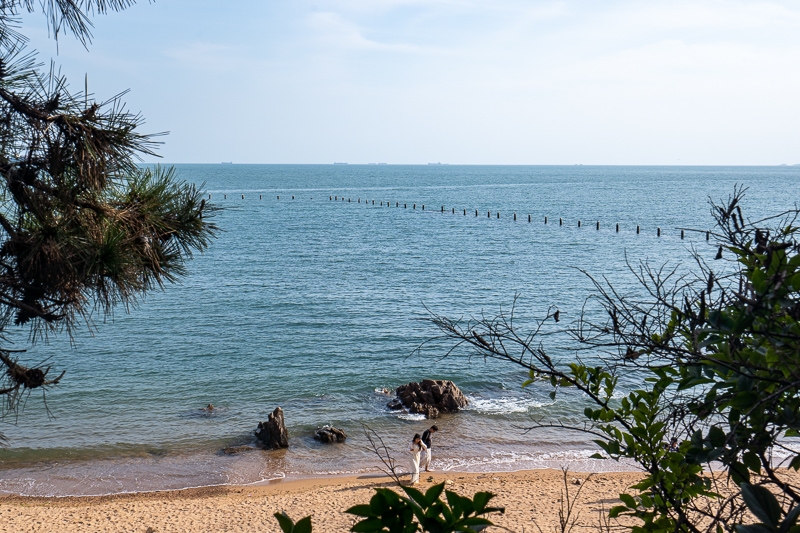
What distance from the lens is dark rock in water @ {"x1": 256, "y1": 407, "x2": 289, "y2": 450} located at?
1681 cm

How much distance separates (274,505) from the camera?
1346 centimetres

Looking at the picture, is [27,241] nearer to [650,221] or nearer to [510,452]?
[510,452]

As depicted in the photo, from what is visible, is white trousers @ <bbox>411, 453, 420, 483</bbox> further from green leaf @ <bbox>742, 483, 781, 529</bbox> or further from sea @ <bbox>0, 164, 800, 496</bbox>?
green leaf @ <bbox>742, 483, 781, 529</bbox>

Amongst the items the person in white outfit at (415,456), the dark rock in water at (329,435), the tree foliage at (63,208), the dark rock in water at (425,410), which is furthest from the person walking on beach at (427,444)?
the tree foliage at (63,208)

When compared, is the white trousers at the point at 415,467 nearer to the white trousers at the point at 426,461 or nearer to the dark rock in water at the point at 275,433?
the white trousers at the point at 426,461

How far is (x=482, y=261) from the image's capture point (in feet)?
152

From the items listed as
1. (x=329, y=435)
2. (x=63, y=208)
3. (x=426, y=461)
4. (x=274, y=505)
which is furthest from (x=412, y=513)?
(x=329, y=435)

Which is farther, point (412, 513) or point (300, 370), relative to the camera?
point (300, 370)

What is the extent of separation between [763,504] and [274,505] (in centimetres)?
1326

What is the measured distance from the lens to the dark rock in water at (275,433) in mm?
16812

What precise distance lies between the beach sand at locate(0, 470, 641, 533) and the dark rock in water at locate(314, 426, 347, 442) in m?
2.17

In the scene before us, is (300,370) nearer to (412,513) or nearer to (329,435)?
(329,435)

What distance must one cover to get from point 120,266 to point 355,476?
11771 millimetres

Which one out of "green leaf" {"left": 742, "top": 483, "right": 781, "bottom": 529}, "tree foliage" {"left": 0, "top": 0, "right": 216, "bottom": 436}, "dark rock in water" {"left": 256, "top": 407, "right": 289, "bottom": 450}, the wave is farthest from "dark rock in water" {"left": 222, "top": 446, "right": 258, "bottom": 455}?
"green leaf" {"left": 742, "top": 483, "right": 781, "bottom": 529}
